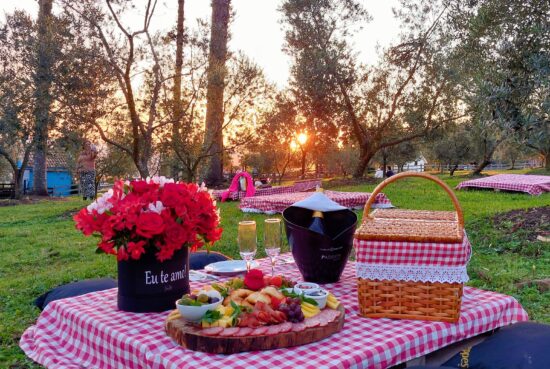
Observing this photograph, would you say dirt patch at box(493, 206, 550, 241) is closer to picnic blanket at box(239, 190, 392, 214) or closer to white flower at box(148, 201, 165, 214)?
picnic blanket at box(239, 190, 392, 214)

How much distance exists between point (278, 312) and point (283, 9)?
67.6 ft

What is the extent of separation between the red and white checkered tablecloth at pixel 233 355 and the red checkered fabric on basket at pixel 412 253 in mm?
268

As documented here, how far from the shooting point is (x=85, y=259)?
8445mm

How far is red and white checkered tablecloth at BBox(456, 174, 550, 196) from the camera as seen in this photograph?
642 inches

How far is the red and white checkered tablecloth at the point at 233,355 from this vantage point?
2000 mm

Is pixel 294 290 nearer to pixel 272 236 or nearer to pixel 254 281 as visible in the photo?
pixel 254 281

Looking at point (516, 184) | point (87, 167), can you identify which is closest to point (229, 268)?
point (516, 184)

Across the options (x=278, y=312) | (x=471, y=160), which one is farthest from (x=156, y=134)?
(x=471, y=160)

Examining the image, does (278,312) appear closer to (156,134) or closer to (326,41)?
(156,134)

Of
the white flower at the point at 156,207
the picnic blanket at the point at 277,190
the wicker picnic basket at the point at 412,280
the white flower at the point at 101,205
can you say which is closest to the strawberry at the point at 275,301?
the wicker picnic basket at the point at 412,280

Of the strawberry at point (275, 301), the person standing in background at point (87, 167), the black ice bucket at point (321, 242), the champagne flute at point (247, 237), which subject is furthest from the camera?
the person standing in background at point (87, 167)

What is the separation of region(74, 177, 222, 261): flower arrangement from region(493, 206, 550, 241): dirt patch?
287 inches

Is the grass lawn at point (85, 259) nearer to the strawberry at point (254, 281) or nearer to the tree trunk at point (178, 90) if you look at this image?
the strawberry at point (254, 281)

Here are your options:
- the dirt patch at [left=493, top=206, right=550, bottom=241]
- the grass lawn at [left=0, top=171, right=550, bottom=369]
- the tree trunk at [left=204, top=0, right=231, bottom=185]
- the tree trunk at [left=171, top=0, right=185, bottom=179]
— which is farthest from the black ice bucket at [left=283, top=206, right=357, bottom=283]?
the tree trunk at [left=204, top=0, right=231, bottom=185]
